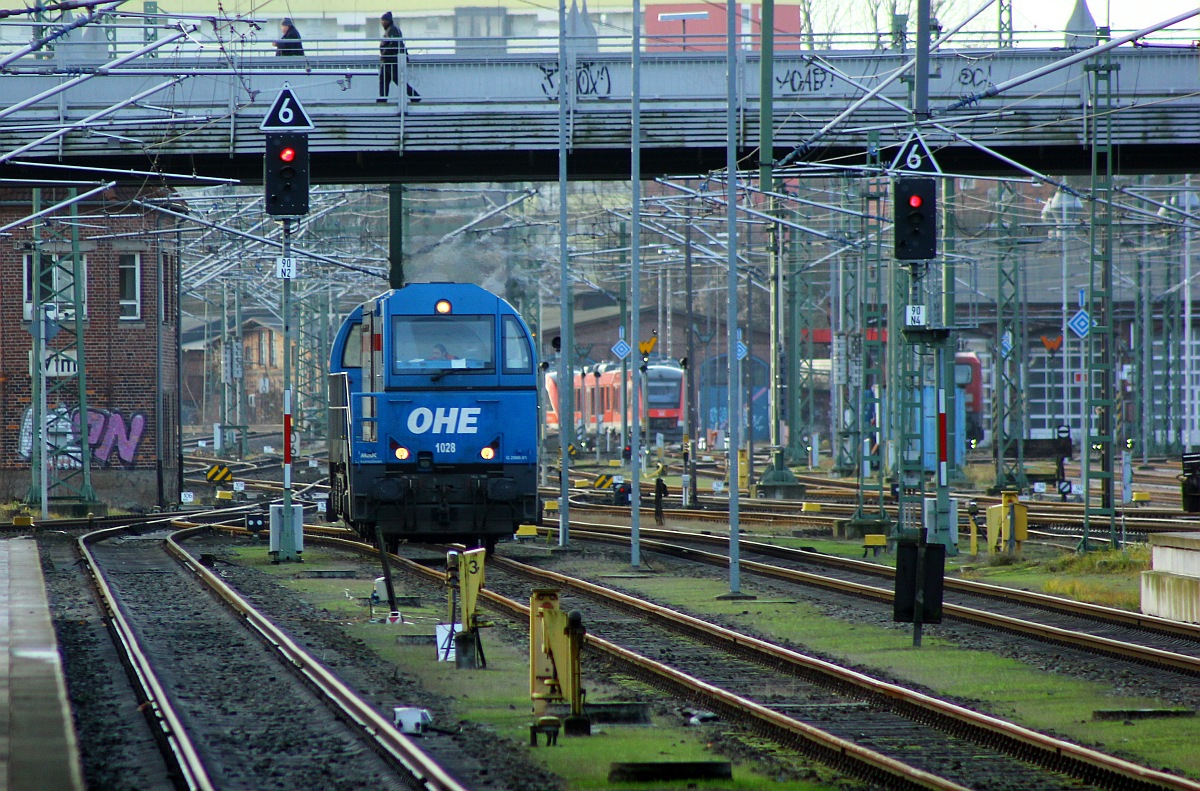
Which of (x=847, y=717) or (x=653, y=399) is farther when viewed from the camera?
(x=653, y=399)

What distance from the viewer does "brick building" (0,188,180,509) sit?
124ft

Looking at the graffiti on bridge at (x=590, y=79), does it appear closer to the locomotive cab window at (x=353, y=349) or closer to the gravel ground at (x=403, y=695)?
the locomotive cab window at (x=353, y=349)

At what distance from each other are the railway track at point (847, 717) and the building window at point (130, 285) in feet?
84.1

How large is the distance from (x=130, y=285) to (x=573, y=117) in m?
15.9

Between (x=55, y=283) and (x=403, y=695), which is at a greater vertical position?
(x=55, y=283)

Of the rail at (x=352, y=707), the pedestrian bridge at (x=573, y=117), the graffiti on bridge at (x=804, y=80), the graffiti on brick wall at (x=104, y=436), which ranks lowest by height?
the rail at (x=352, y=707)

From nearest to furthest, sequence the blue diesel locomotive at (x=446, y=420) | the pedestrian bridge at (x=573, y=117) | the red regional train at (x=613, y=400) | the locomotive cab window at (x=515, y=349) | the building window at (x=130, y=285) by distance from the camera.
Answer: the blue diesel locomotive at (x=446, y=420) < the locomotive cab window at (x=515, y=349) < the pedestrian bridge at (x=573, y=117) < the building window at (x=130, y=285) < the red regional train at (x=613, y=400)

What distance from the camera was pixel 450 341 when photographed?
69.2 feet

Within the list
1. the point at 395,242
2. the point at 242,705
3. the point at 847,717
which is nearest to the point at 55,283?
the point at 395,242

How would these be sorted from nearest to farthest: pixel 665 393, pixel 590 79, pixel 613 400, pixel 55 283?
pixel 590 79, pixel 55 283, pixel 613 400, pixel 665 393

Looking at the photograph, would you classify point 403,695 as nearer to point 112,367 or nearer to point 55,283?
point 55,283

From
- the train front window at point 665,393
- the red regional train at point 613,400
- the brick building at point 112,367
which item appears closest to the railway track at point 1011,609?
the brick building at point 112,367

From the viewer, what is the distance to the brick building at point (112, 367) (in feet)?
124

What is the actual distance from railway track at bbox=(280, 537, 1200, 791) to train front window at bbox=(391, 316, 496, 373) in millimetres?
5904
